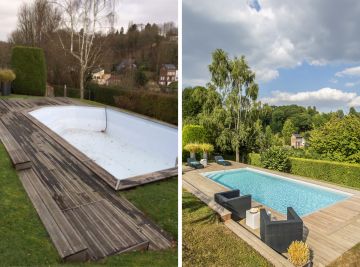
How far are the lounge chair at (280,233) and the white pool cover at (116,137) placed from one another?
4.33 ft

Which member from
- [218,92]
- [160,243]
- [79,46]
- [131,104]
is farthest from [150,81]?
[160,243]

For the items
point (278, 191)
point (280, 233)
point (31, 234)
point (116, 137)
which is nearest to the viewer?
point (31, 234)

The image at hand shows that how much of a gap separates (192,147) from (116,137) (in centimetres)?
211

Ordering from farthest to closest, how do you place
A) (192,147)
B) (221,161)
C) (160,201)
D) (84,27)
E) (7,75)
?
(84,27)
(7,75)
(221,161)
(192,147)
(160,201)

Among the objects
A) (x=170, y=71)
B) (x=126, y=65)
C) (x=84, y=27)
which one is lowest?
(x=170, y=71)

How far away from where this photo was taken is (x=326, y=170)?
4152 millimetres

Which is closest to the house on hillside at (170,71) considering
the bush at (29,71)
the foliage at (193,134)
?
the foliage at (193,134)

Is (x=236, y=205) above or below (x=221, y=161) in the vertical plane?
below

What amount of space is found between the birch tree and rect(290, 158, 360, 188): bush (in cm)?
457

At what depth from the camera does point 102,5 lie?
6809 mm

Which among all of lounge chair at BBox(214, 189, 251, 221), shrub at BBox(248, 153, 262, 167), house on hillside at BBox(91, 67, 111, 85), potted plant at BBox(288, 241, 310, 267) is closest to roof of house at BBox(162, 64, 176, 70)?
lounge chair at BBox(214, 189, 251, 221)

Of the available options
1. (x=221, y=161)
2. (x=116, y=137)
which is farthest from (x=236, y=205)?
(x=116, y=137)

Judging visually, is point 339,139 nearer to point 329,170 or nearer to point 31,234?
point 329,170

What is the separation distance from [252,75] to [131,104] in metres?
2.60
